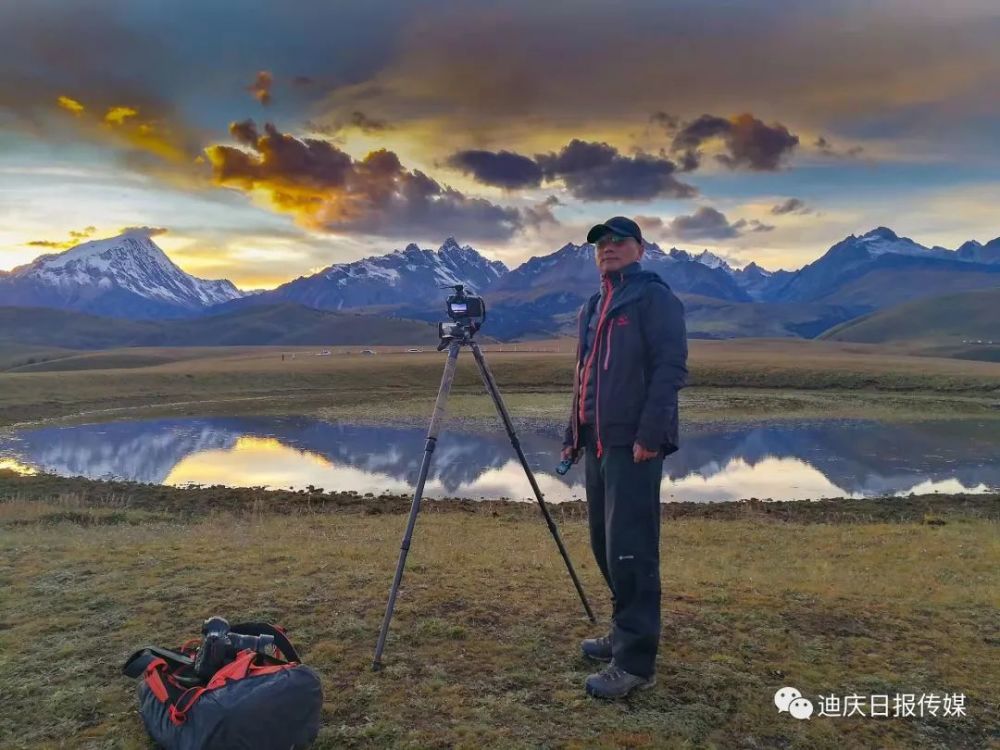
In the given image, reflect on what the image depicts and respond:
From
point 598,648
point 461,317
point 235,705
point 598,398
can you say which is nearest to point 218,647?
point 235,705

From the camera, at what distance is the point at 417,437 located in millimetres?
37594

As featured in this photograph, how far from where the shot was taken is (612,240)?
645cm

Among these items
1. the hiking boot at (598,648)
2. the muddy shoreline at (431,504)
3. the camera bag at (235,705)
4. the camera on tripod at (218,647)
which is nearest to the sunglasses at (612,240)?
the hiking boot at (598,648)

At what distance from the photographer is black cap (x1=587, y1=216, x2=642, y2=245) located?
637 centimetres

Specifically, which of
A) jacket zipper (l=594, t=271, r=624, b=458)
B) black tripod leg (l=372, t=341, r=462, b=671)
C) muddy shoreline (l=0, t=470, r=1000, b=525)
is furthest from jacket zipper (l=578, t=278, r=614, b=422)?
muddy shoreline (l=0, t=470, r=1000, b=525)

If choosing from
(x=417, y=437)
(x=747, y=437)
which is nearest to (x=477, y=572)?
(x=417, y=437)

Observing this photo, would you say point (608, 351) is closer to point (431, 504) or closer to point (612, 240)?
point (612, 240)

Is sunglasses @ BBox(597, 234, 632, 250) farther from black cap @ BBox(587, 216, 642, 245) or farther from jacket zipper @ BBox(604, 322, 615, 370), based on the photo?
jacket zipper @ BBox(604, 322, 615, 370)

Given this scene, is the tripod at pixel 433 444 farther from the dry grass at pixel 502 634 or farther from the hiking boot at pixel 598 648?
the hiking boot at pixel 598 648

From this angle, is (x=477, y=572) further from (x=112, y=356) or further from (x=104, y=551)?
(x=112, y=356)

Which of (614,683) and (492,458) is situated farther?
(492,458)

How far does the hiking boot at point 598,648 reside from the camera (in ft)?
22.3

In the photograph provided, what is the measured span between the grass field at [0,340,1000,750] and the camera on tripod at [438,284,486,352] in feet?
11.6

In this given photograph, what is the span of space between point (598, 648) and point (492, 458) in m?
24.9
